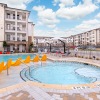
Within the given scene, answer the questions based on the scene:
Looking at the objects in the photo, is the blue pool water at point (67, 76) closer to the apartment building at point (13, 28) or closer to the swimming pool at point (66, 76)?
the swimming pool at point (66, 76)

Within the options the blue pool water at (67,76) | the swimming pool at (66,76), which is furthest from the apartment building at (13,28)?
the swimming pool at (66,76)

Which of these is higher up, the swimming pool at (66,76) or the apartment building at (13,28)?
the apartment building at (13,28)

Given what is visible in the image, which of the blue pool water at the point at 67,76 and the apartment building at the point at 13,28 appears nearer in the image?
the blue pool water at the point at 67,76

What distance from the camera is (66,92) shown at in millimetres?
5172

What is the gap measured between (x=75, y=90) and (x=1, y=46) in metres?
26.4

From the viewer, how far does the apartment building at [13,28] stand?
1155 inches

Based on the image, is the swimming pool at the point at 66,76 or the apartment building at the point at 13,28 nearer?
the swimming pool at the point at 66,76

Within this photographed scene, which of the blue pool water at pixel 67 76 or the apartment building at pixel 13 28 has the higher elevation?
the apartment building at pixel 13 28

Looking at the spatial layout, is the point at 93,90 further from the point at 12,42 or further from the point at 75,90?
the point at 12,42

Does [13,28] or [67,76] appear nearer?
[67,76]

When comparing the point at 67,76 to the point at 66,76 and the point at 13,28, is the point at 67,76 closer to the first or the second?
the point at 66,76

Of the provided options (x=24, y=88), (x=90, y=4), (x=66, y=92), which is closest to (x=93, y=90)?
(x=66, y=92)

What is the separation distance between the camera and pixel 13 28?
31.0 meters

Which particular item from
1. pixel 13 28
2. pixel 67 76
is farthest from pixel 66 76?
pixel 13 28
